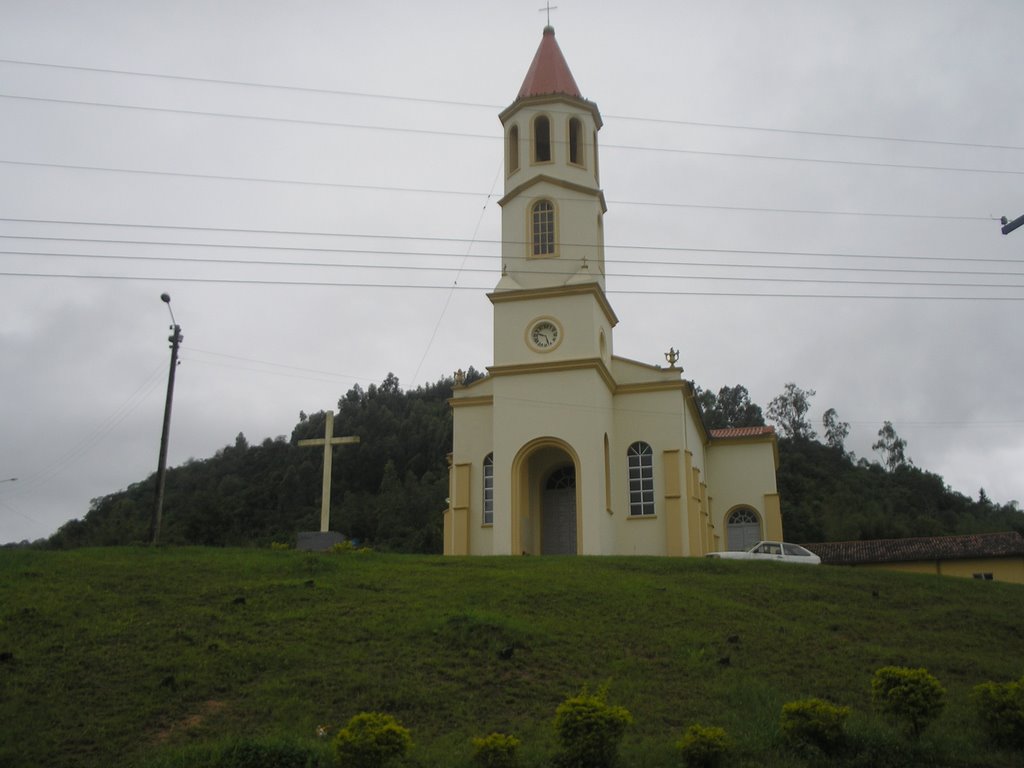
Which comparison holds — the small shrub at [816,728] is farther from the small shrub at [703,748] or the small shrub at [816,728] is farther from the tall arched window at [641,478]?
the tall arched window at [641,478]

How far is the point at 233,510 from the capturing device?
47.1 m

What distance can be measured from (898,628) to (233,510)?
36.2m

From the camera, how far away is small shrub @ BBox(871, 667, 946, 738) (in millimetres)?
11828

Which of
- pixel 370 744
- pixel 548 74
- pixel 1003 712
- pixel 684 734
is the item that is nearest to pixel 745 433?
pixel 548 74

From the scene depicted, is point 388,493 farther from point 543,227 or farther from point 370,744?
point 370,744

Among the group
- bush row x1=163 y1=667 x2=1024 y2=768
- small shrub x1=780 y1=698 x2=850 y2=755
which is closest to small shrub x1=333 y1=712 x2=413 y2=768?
bush row x1=163 y1=667 x2=1024 y2=768

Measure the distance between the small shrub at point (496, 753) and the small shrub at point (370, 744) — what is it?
2.66 ft

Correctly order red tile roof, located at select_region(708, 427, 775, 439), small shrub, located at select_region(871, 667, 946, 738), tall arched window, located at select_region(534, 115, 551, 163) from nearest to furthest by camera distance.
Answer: small shrub, located at select_region(871, 667, 946, 738) → tall arched window, located at select_region(534, 115, 551, 163) → red tile roof, located at select_region(708, 427, 775, 439)

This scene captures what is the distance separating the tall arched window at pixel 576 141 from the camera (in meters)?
30.7

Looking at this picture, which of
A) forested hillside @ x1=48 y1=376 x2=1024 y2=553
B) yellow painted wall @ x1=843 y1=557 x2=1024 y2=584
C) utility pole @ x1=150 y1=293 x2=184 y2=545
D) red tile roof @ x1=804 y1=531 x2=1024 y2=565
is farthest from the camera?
forested hillside @ x1=48 y1=376 x2=1024 y2=553

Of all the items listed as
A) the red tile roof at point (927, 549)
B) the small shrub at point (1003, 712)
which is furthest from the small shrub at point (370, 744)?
the red tile roof at point (927, 549)

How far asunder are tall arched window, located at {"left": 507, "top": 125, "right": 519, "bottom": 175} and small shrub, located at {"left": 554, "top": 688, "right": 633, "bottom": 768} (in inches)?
863

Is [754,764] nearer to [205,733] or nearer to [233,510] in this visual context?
[205,733]

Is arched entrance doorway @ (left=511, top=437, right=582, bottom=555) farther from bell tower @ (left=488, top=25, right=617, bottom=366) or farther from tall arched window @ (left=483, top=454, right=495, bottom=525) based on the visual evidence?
bell tower @ (left=488, top=25, right=617, bottom=366)
